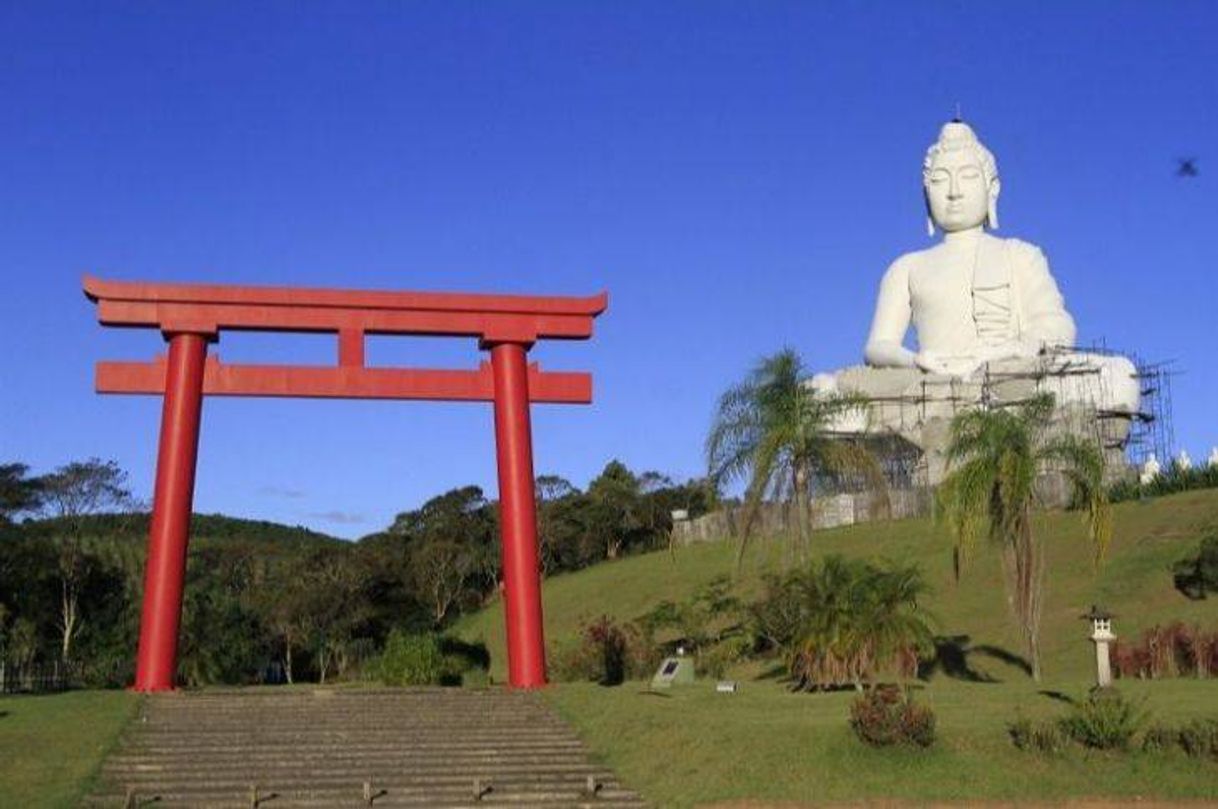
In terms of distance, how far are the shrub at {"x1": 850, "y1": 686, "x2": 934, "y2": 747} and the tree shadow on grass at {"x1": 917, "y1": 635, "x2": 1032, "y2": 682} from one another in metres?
8.52

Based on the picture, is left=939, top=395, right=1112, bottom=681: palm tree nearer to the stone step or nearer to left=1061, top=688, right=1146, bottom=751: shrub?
left=1061, top=688, right=1146, bottom=751: shrub

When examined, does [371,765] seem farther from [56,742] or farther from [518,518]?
[518,518]

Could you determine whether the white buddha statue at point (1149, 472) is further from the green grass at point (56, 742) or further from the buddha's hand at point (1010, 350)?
the green grass at point (56, 742)

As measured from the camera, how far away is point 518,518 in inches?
834

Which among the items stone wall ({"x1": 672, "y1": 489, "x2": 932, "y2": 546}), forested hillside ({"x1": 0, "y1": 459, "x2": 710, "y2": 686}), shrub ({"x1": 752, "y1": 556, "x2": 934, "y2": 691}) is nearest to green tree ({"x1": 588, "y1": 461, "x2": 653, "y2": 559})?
forested hillside ({"x1": 0, "y1": 459, "x2": 710, "y2": 686})

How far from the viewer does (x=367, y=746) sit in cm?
1598

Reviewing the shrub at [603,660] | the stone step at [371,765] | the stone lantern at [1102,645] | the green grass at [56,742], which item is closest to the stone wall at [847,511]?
the shrub at [603,660]

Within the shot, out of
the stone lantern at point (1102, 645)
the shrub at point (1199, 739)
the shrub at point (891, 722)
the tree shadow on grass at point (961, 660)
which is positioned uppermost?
the tree shadow on grass at point (961, 660)

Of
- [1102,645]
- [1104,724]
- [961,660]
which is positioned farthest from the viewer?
[961,660]

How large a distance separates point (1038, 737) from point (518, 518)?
342 inches

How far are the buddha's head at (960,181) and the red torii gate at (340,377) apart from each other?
21.4 metres

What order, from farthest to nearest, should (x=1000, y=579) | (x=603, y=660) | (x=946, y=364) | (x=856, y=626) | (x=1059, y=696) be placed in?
(x=946, y=364) → (x=1000, y=579) → (x=603, y=660) → (x=856, y=626) → (x=1059, y=696)

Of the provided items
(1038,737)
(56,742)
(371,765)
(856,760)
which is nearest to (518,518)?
(371,765)

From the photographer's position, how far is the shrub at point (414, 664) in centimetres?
2481
